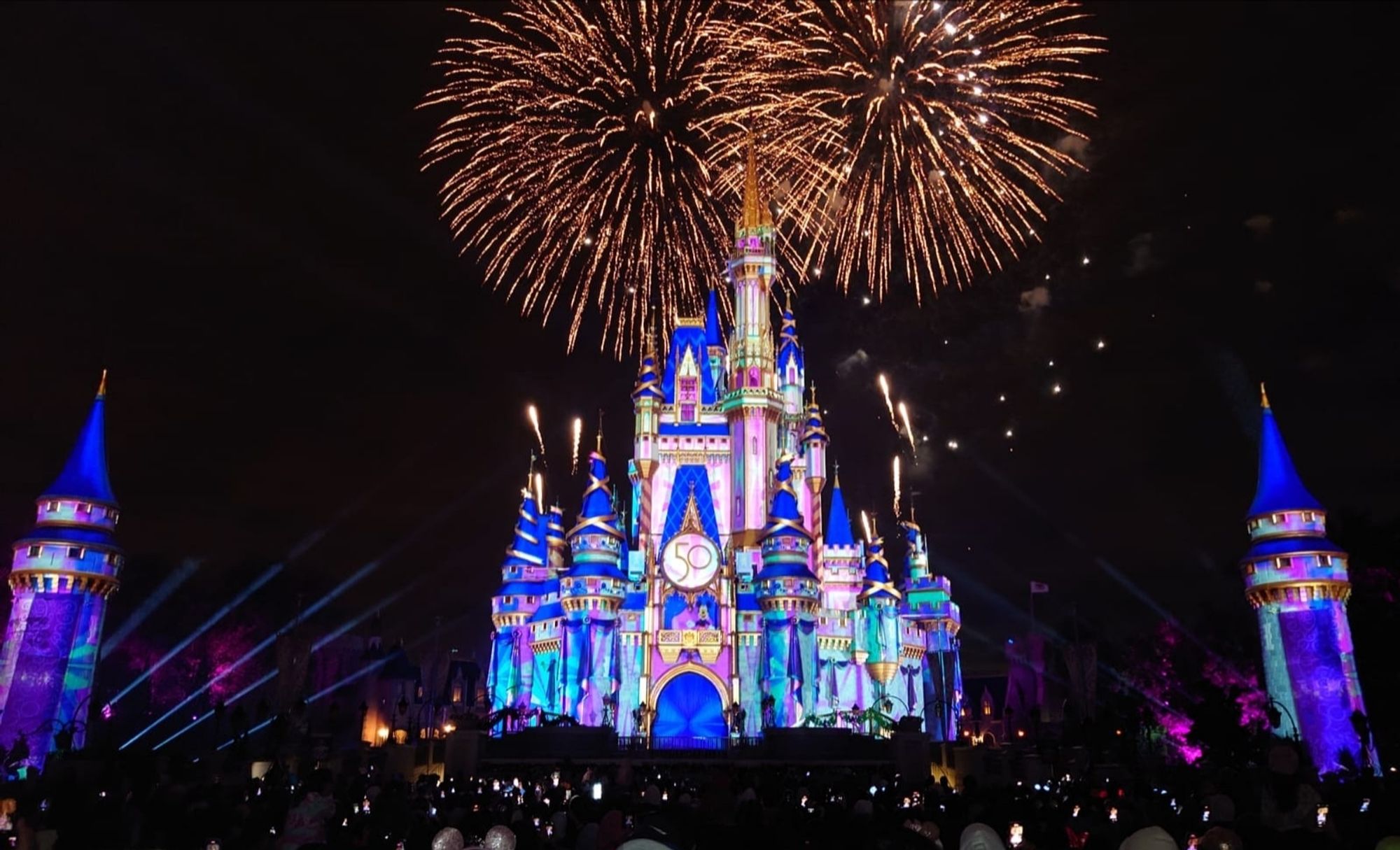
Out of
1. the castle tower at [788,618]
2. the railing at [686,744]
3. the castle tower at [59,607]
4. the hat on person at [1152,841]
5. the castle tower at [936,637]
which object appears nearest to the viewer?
the hat on person at [1152,841]

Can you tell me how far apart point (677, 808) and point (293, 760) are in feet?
95.8

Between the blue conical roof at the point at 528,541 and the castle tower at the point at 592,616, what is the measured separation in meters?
8.00

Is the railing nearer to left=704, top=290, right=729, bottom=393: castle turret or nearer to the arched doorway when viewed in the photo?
the arched doorway

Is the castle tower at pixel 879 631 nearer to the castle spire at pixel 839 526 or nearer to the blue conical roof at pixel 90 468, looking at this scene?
the castle spire at pixel 839 526

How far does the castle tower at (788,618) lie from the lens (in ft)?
195

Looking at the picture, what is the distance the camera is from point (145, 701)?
67062 millimetres

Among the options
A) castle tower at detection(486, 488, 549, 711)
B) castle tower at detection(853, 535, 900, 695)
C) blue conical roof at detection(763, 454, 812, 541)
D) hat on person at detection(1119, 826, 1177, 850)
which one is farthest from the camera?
castle tower at detection(853, 535, 900, 695)

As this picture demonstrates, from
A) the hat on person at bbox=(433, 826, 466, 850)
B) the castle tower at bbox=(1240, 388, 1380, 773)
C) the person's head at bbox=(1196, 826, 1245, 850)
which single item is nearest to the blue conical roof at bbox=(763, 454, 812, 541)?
the castle tower at bbox=(1240, 388, 1380, 773)

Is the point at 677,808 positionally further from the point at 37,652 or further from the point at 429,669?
the point at 429,669

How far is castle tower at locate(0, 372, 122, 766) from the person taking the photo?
43.2 m

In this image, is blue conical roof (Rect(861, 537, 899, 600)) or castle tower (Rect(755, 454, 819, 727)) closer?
castle tower (Rect(755, 454, 819, 727))

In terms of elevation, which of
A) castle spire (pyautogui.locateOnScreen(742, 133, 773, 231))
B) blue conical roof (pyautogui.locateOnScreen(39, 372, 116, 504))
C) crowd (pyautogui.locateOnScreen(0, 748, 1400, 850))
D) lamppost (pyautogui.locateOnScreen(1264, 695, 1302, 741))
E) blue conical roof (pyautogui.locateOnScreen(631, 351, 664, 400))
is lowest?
crowd (pyautogui.locateOnScreen(0, 748, 1400, 850))

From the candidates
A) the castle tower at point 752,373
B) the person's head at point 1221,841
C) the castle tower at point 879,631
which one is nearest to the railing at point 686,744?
the castle tower at point 752,373

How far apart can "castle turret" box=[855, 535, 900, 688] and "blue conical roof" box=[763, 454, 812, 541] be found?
919 centimetres
